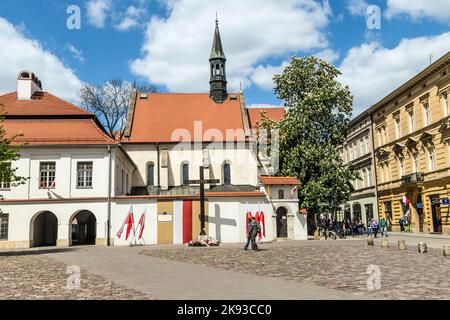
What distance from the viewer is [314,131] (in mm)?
37219

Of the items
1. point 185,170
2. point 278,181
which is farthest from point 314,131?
point 185,170

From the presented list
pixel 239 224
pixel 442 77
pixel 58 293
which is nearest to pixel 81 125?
pixel 239 224

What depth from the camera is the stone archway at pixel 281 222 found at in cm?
3409

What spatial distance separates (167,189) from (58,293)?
30131 mm

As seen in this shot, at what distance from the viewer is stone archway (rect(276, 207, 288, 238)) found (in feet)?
112

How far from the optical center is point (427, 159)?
35.6 meters

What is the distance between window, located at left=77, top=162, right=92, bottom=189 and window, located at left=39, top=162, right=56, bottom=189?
69.6 inches

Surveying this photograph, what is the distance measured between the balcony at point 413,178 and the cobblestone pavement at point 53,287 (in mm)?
31158

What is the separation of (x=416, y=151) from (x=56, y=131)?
3032cm

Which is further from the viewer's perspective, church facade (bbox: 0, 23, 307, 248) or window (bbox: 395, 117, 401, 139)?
window (bbox: 395, 117, 401, 139)

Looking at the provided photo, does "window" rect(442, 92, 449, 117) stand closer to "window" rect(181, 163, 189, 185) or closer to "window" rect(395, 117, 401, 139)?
"window" rect(395, 117, 401, 139)

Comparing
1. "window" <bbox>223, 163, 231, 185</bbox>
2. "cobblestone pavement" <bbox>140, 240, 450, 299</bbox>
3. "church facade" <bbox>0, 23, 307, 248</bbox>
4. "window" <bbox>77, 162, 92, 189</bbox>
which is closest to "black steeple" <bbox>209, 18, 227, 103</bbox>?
"window" <bbox>223, 163, 231, 185</bbox>

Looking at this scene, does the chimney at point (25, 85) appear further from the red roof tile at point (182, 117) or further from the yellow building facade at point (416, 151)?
the yellow building facade at point (416, 151)

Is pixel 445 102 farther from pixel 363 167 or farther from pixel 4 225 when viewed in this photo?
pixel 4 225
